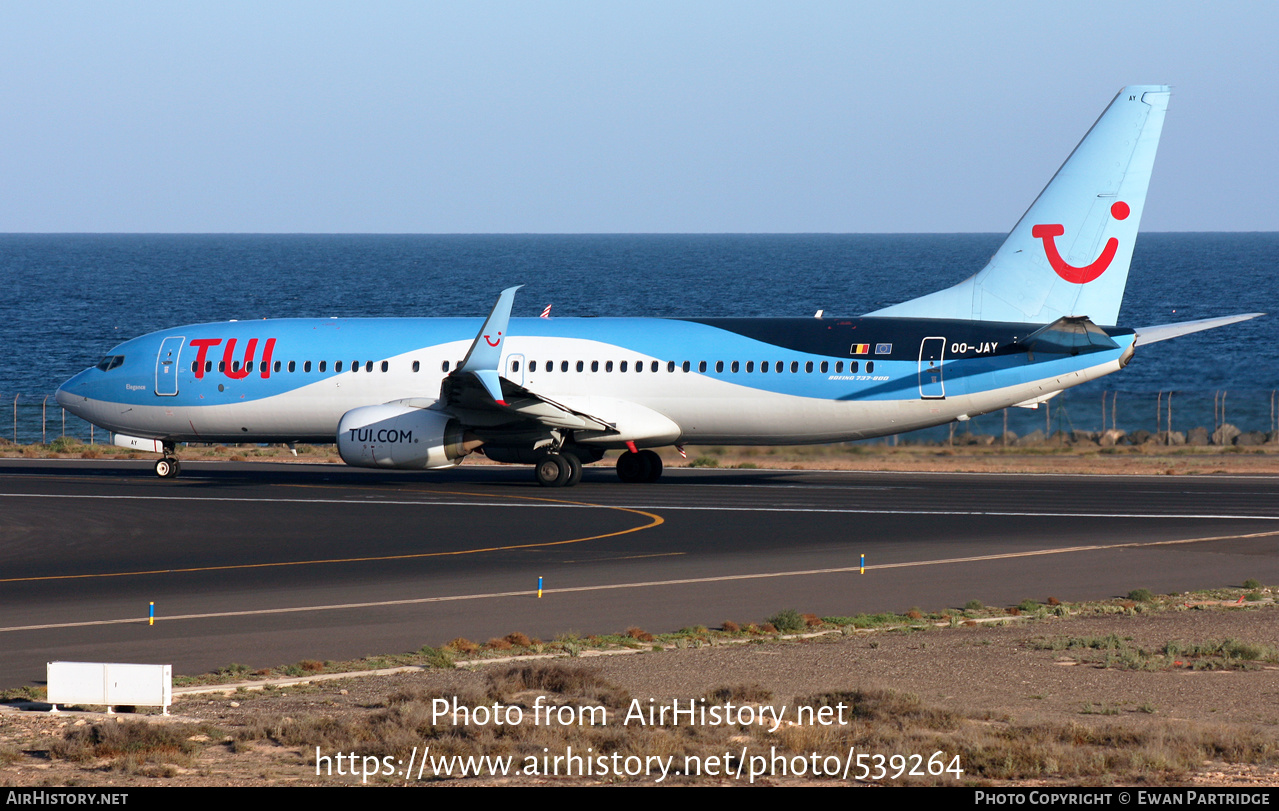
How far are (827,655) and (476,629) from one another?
438 centimetres

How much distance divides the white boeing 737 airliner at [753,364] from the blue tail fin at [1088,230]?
0.03 metres

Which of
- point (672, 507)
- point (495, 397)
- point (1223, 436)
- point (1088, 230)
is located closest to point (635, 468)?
point (495, 397)

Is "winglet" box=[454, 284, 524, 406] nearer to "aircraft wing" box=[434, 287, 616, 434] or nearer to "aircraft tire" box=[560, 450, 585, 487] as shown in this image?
"aircraft wing" box=[434, 287, 616, 434]

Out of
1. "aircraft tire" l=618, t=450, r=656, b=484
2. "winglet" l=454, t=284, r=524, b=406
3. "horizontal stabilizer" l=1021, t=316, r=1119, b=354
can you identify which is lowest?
A: "aircraft tire" l=618, t=450, r=656, b=484

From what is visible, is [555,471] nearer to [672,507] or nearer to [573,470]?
[573,470]

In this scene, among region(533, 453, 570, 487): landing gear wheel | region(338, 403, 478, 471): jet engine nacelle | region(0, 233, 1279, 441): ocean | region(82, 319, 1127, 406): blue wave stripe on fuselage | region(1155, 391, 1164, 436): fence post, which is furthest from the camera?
region(0, 233, 1279, 441): ocean

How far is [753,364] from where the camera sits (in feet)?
120

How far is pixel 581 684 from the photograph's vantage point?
14.4m

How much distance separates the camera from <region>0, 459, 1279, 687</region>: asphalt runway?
18.8 m

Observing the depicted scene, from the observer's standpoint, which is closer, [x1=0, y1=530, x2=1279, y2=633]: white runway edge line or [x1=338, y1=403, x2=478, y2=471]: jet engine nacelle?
[x1=0, y1=530, x2=1279, y2=633]: white runway edge line

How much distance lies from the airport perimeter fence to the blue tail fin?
1461 centimetres

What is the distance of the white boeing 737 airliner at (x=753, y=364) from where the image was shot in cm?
3506

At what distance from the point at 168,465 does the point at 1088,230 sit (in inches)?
969

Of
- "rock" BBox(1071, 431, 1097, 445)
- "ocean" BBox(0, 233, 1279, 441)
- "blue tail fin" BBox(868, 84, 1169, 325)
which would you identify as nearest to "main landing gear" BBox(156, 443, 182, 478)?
"blue tail fin" BBox(868, 84, 1169, 325)
